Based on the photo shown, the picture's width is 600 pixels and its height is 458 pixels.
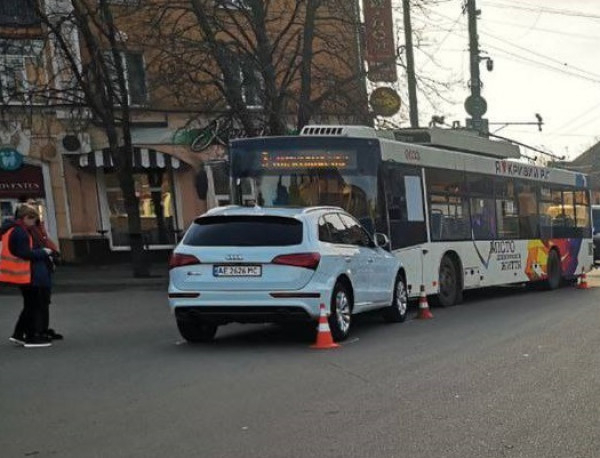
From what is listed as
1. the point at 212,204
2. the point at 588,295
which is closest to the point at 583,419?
the point at 588,295

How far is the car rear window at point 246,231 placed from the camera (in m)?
9.12

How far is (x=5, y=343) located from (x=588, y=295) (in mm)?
12655

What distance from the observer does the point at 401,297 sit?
39.2 ft

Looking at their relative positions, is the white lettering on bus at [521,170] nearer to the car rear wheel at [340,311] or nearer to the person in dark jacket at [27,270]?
the car rear wheel at [340,311]

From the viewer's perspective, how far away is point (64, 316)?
13.5 m

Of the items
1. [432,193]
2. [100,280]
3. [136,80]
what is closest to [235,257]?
[432,193]

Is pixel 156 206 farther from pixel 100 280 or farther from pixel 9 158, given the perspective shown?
pixel 100 280

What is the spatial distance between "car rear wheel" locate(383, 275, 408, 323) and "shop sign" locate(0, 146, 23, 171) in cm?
1603

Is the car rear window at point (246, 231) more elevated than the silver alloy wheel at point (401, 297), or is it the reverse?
the car rear window at point (246, 231)

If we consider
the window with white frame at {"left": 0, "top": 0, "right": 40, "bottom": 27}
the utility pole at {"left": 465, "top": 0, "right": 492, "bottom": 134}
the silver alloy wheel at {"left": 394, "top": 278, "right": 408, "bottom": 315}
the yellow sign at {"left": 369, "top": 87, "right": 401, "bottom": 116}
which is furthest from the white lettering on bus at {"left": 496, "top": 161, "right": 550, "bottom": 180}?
the window with white frame at {"left": 0, "top": 0, "right": 40, "bottom": 27}

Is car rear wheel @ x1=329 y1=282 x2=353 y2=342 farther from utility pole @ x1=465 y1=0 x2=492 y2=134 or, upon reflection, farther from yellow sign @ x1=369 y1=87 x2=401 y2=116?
utility pole @ x1=465 y1=0 x2=492 y2=134

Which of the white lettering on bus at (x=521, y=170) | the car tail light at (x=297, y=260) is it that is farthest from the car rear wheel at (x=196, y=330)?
the white lettering on bus at (x=521, y=170)

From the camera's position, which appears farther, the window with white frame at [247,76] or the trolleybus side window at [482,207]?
the window with white frame at [247,76]

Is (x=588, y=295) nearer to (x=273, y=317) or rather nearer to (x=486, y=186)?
(x=486, y=186)
